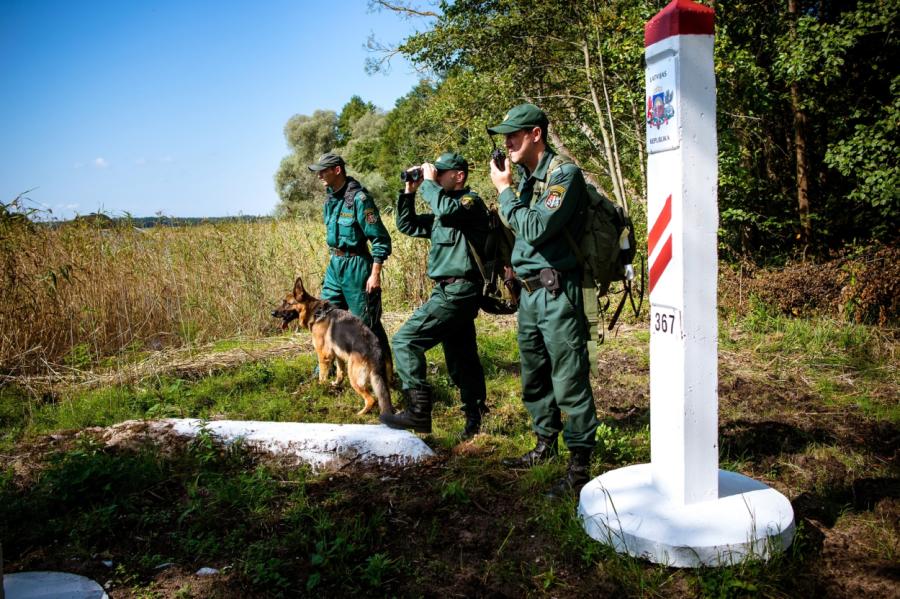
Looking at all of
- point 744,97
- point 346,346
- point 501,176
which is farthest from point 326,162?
point 744,97

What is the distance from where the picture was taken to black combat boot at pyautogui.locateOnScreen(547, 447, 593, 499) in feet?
12.5

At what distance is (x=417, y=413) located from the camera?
488 cm

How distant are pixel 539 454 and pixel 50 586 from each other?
2794 mm

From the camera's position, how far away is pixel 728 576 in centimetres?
278

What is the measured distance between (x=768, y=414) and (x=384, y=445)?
10.5 feet

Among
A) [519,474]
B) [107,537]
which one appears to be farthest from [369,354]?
[107,537]

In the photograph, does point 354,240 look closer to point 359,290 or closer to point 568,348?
point 359,290

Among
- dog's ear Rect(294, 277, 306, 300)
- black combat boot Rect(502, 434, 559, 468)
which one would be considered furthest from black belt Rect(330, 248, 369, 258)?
black combat boot Rect(502, 434, 559, 468)

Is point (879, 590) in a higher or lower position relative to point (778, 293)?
lower

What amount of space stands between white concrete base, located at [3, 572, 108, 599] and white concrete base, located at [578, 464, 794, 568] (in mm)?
2383

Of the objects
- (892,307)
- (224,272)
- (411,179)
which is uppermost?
(411,179)

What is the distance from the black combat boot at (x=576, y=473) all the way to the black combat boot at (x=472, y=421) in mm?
1190

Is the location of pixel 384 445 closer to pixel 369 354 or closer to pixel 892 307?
pixel 369 354

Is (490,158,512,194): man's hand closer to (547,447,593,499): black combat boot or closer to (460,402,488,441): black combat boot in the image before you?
(547,447,593,499): black combat boot
